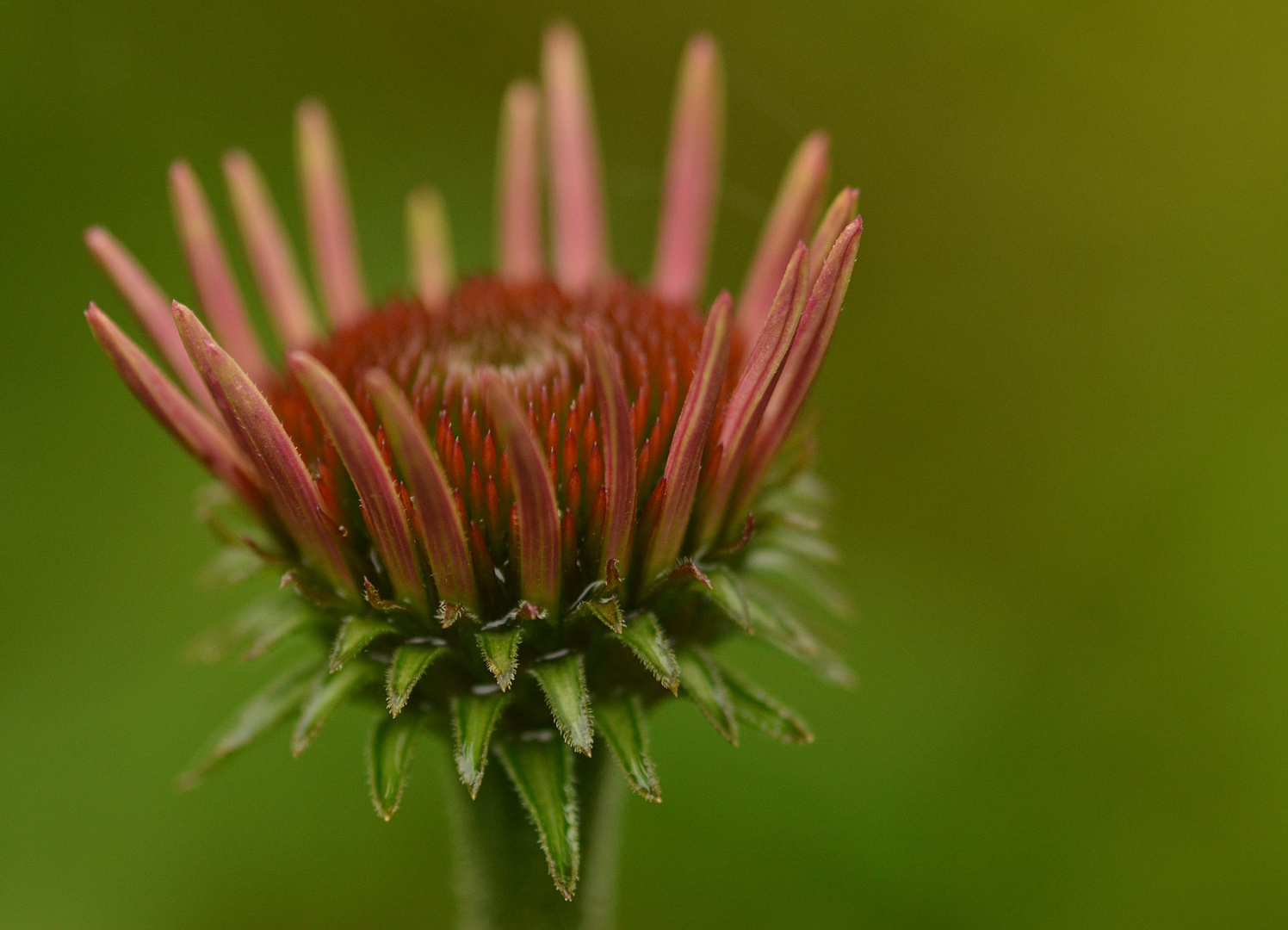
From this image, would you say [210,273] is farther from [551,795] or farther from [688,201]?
[551,795]

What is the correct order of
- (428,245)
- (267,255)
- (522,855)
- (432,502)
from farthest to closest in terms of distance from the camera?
(428,245)
(267,255)
(522,855)
(432,502)

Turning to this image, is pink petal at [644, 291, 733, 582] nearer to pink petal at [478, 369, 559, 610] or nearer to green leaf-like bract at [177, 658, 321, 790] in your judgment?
pink petal at [478, 369, 559, 610]

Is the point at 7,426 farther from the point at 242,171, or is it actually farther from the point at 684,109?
the point at 684,109

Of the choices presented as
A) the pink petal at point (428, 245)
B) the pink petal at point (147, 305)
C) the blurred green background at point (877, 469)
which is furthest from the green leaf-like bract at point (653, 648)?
the blurred green background at point (877, 469)

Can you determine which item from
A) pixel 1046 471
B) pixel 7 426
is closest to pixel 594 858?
pixel 1046 471

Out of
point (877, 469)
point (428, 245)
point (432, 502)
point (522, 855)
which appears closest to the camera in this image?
point (432, 502)

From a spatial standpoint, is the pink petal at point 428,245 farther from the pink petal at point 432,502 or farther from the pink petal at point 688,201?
the pink petal at point 432,502

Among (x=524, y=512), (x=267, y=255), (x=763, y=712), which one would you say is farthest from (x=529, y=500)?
(x=267, y=255)

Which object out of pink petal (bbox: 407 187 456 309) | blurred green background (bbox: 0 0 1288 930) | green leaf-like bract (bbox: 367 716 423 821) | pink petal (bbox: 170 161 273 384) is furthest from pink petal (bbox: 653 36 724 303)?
blurred green background (bbox: 0 0 1288 930)
